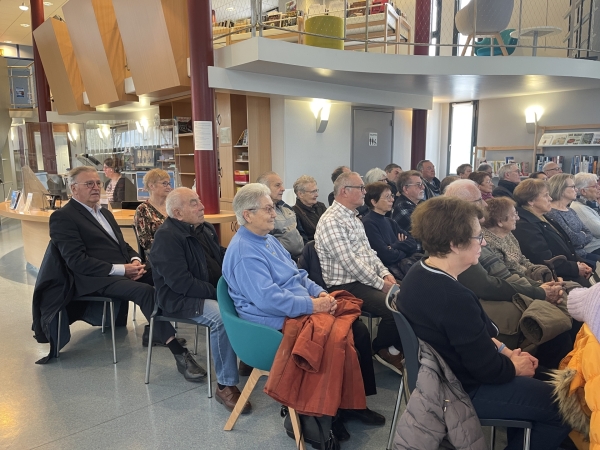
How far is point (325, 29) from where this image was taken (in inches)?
215

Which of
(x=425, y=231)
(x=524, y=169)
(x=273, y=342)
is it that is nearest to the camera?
(x=425, y=231)

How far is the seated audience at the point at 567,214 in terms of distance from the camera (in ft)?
12.4

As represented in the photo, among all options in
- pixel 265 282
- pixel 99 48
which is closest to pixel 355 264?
pixel 265 282

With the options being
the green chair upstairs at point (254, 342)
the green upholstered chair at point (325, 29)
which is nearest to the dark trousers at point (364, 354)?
the green chair upstairs at point (254, 342)

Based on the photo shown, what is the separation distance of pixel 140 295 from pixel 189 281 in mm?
614

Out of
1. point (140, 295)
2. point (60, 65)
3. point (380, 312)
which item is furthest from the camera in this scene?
point (60, 65)

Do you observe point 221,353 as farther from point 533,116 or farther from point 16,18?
point 16,18

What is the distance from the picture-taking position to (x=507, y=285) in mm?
2381

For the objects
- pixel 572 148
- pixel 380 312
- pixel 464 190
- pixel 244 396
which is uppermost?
pixel 572 148

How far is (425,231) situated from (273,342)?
0.84 meters

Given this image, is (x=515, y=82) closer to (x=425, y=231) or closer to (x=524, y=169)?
(x=524, y=169)

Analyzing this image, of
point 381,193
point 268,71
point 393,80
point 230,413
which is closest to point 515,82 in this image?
point 393,80

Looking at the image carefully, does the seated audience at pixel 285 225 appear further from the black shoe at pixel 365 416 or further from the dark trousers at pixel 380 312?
the black shoe at pixel 365 416

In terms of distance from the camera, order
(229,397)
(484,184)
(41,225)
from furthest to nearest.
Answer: (41,225), (484,184), (229,397)
